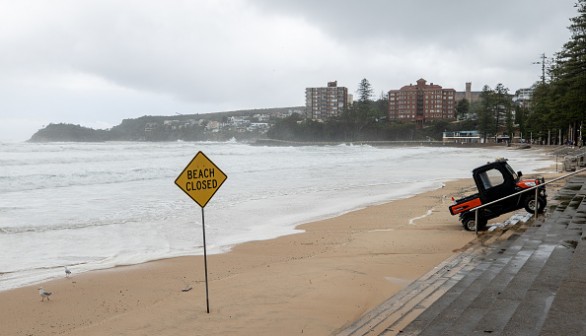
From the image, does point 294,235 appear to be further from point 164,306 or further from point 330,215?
point 164,306

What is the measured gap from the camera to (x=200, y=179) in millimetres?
7090

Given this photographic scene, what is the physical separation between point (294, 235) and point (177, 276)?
4.65 metres

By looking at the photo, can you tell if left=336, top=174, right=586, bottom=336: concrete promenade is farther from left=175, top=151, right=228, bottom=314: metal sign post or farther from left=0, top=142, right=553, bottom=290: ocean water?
left=0, top=142, right=553, bottom=290: ocean water

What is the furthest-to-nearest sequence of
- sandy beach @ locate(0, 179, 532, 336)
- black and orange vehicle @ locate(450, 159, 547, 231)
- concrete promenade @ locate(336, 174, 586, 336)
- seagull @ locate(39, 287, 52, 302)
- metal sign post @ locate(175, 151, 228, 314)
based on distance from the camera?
black and orange vehicle @ locate(450, 159, 547, 231) < seagull @ locate(39, 287, 52, 302) < metal sign post @ locate(175, 151, 228, 314) < sandy beach @ locate(0, 179, 532, 336) < concrete promenade @ locate(336, 174, 586, 336)

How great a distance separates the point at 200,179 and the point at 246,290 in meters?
1.99

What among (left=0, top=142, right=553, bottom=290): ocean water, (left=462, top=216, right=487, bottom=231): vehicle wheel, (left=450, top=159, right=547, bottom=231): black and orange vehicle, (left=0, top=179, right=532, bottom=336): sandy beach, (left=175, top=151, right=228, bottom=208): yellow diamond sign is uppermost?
(left=175, top=151, right=228, bottom=208): yellow diamond sign

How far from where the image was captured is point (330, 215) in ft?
54.7

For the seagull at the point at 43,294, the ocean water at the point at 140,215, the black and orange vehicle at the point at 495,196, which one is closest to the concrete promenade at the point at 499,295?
the black and orange vehicle at the point at 495,196

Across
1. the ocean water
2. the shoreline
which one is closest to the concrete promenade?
the shoreline

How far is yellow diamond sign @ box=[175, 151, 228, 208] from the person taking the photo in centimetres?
694

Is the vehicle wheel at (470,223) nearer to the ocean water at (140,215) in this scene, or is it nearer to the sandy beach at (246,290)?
the sandy beach at (246,290)

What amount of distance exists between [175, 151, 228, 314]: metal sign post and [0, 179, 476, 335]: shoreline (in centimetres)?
95

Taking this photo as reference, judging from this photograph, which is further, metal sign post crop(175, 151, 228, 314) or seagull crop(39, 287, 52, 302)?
seagull crop(39, 287, 52, 302)

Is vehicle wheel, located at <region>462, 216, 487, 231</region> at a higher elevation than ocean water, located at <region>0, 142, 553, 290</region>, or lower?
higher
